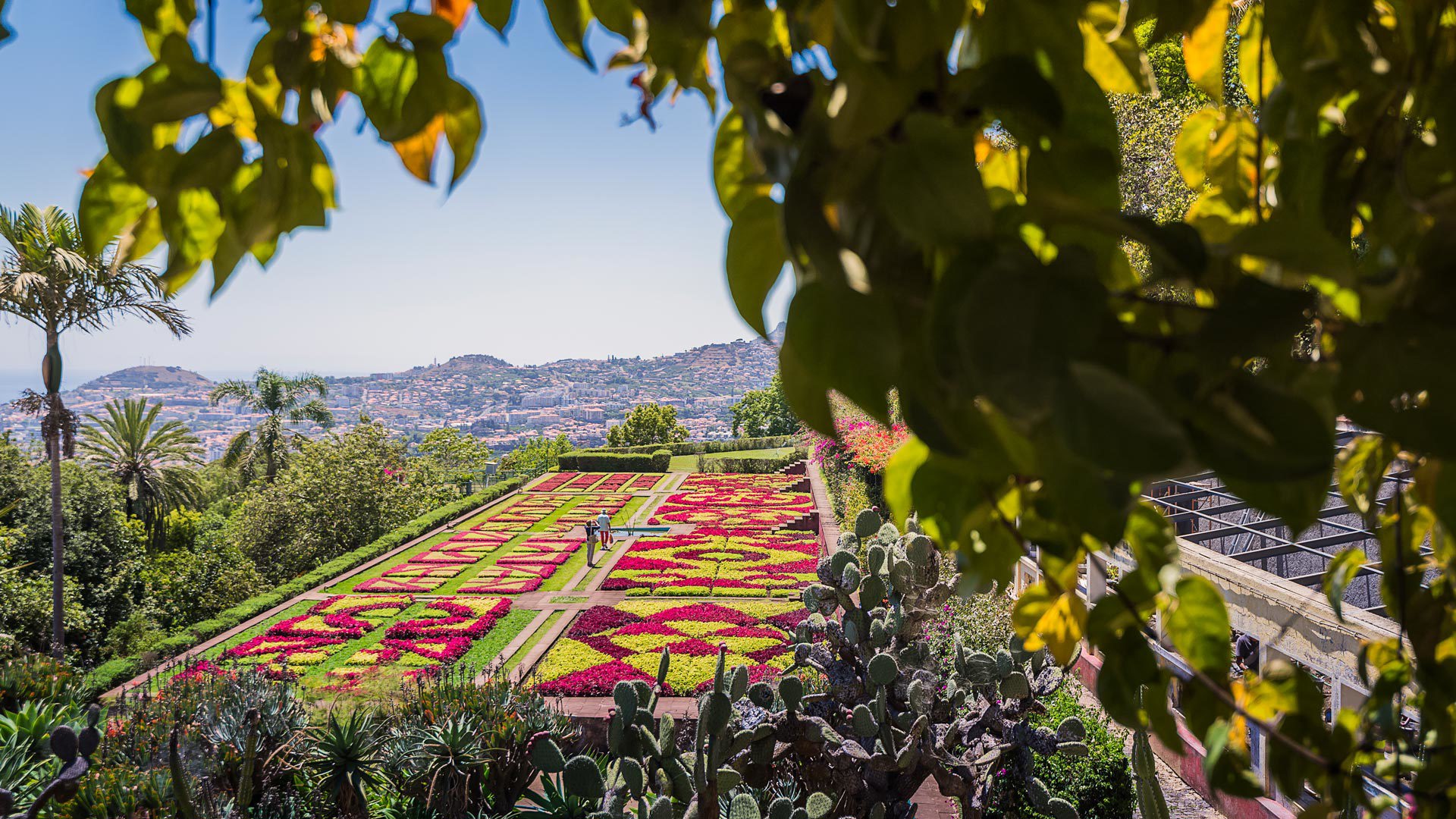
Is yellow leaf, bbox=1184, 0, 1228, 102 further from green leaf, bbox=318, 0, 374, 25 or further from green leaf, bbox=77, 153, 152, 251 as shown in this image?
green leaf, bbox=77, 153, 152, 251

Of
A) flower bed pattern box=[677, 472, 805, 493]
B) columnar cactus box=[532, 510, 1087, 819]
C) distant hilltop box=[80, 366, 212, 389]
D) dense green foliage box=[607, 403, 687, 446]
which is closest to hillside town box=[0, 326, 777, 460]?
distant hilltop box=[80, 366, 212, 389]

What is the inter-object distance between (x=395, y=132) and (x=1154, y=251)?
0.42 meters

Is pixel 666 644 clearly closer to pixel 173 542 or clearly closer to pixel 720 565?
pixel 720 565

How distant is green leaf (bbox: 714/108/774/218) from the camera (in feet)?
1.48

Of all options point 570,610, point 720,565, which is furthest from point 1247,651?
point 720,565

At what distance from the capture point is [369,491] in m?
19.9

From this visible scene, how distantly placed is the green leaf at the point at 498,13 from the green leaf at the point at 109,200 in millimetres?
240

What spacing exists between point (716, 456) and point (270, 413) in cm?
2036

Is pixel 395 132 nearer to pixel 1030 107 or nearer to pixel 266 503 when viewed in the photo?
pixel 1030 107

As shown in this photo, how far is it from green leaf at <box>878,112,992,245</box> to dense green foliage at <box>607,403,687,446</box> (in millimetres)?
41172

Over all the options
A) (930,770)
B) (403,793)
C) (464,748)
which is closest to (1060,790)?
(930,770)

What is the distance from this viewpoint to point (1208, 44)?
70 cm

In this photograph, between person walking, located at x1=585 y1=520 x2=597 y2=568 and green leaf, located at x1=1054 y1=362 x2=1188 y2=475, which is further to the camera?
person walking, located at x1=585 y1=520 x2=597 y2=568

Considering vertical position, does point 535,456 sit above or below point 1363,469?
below
